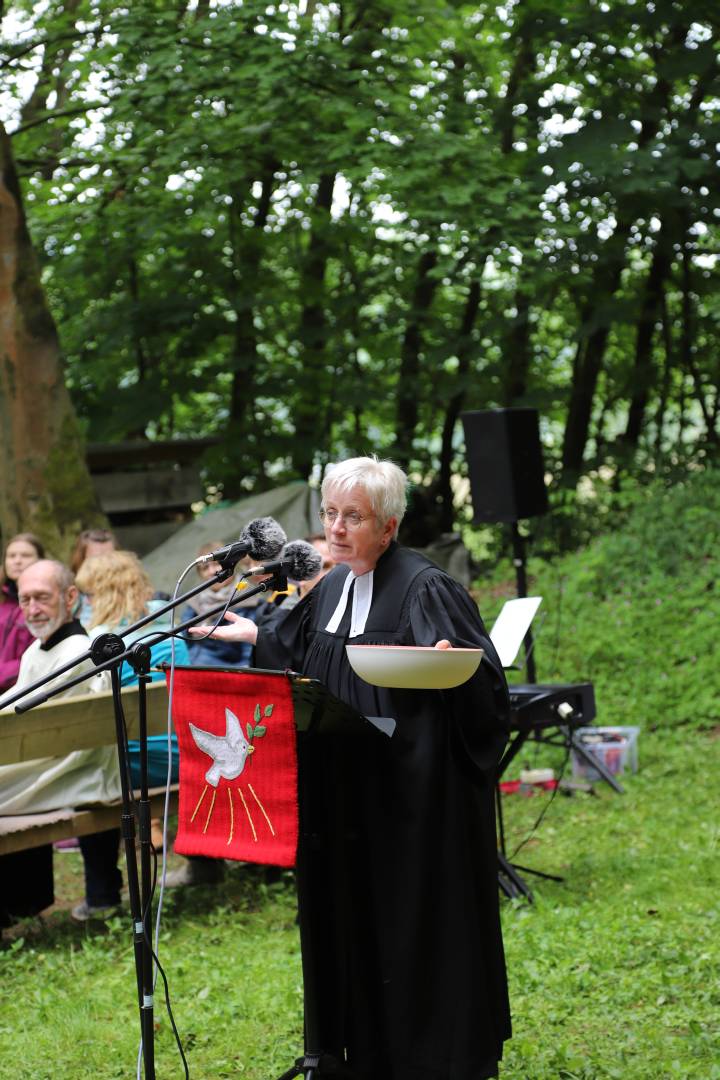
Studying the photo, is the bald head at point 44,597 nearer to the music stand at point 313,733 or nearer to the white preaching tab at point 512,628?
the white preaching tab at point 512,628

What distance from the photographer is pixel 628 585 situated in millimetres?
10766

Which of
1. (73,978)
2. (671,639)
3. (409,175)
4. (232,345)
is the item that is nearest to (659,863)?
(73,978)

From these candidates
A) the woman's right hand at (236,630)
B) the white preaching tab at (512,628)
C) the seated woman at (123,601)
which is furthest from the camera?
the seated woman at (123,601)

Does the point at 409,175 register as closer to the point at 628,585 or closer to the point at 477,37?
the point at 628,585

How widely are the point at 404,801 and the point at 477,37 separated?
12.9m

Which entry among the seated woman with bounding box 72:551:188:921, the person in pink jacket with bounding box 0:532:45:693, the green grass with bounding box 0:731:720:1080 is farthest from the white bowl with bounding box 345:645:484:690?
the person in pink jacket with bounding box 0:532:45:693

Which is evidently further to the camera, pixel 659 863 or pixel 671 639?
pixel 671 639

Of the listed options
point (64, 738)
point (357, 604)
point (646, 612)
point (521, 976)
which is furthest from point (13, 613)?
point (646, 612)

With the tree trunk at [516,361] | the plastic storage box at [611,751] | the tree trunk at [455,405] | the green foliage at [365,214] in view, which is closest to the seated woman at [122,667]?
the plastic storage box at [611,751]

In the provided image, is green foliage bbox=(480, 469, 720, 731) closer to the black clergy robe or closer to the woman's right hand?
the black clergy robe

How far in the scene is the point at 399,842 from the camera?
3133 millimetres

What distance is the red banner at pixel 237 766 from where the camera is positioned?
9.64 feet

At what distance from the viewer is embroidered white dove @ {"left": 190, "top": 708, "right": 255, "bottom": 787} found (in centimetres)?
301

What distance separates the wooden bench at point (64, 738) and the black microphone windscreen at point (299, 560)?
86.1 inches
